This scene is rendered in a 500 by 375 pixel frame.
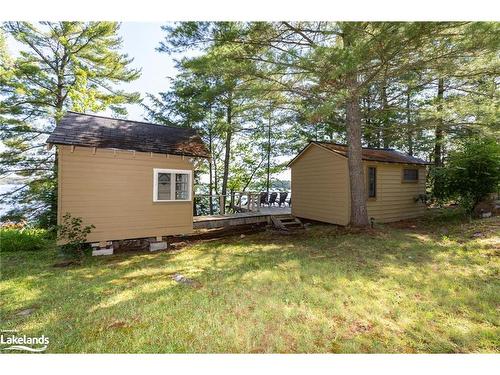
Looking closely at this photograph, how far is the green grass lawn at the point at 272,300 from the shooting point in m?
2.71

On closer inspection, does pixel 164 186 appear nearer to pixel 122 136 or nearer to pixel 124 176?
pixel 124 176

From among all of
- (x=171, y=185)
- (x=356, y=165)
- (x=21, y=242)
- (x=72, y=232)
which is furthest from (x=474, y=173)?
(x=21, y=242)

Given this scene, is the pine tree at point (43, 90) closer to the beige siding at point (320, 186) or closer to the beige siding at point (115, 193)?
the beige siding at point (115, 193)

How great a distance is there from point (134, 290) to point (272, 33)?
7.01m

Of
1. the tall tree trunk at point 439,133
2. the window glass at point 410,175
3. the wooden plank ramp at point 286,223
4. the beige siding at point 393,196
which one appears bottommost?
the wooden plank ramp at point 286,223

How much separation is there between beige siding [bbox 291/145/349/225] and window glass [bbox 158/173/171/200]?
5.96 meters

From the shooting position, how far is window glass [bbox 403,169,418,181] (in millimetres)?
10352

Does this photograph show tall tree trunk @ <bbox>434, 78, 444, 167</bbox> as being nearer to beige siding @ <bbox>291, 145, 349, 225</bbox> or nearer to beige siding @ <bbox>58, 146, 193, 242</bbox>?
beige siding @ <bbox>291, 145, 349, 225</bbox>

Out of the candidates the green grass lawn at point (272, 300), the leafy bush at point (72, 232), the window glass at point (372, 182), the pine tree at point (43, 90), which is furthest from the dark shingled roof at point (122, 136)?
the window glass at point (372, 182)

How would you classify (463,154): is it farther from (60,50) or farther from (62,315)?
(60,50)

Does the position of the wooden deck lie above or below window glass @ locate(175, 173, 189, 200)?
below

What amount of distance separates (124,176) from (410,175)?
10.9m

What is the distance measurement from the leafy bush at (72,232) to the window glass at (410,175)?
11322 mm

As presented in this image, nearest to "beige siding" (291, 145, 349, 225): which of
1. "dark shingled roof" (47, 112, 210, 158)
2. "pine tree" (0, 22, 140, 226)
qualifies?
"dark shingled roof" (47, 112, 210, 158)
